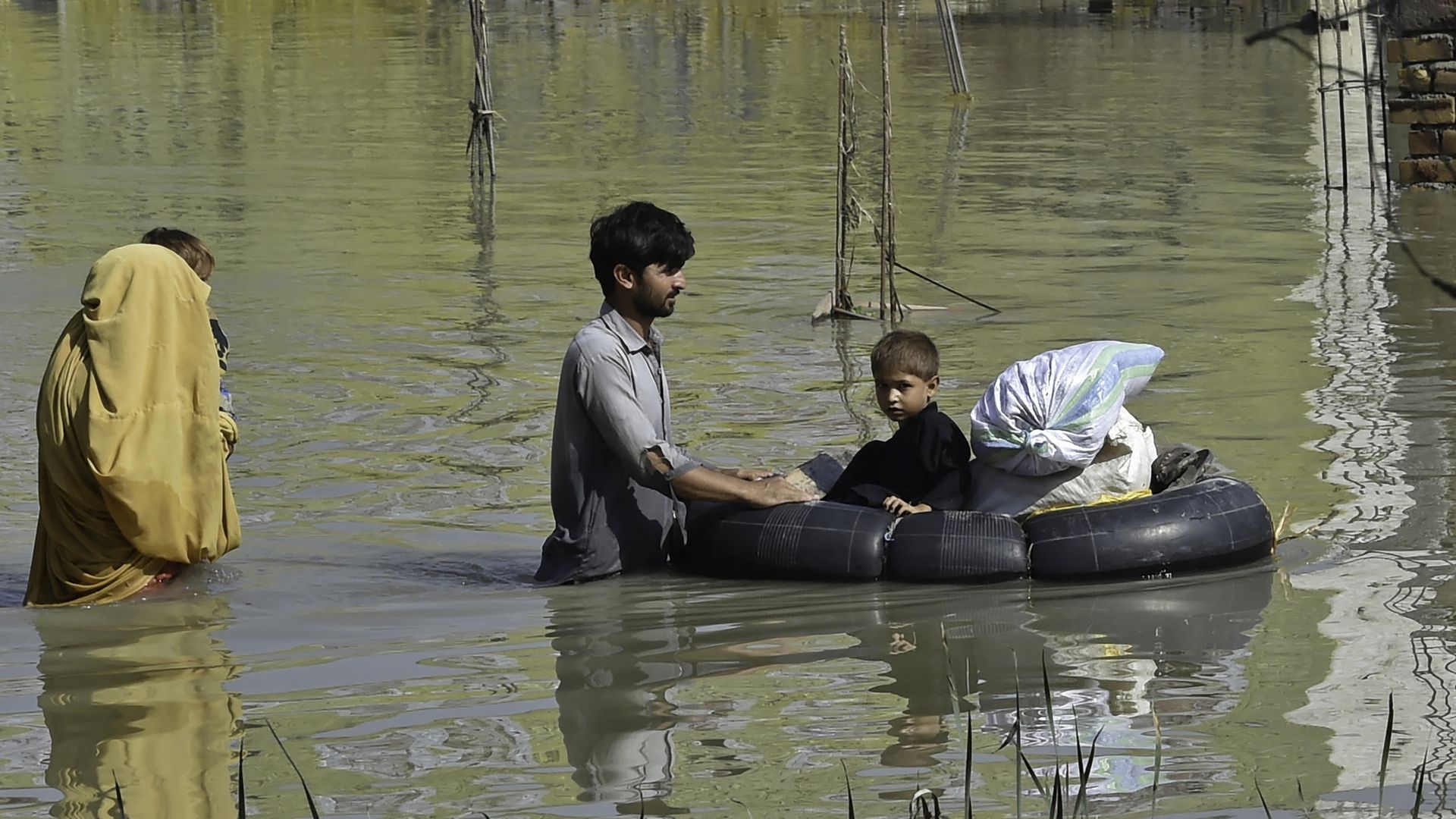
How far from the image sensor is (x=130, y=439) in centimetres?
638

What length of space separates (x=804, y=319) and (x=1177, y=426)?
380 centimetres

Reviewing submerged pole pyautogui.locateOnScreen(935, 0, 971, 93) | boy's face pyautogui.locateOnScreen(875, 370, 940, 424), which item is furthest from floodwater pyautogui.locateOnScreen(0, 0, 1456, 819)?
submerged pole pyautogui.locateOnScreen(935, 0, 971, 93)

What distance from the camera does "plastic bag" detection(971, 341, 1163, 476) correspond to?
21.7 feet

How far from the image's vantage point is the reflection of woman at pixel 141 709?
4.60 m

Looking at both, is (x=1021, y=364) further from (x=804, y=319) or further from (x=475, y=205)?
(x=475, y=205)

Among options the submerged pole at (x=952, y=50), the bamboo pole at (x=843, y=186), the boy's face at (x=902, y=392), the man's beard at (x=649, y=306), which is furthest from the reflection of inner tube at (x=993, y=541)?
the submerged pole at (x=952, y=50)

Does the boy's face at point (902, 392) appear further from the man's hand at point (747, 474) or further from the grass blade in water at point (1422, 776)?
the grass blade in water at point (1422, 776)

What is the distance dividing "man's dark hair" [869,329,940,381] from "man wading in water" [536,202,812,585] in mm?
610

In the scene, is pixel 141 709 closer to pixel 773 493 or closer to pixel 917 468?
pixel 773 493

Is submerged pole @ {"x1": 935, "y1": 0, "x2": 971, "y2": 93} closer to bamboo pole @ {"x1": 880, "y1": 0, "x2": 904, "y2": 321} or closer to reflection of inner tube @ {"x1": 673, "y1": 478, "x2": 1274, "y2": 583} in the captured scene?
bamboo pole @ {"x1": 880, "y1": 0, "x2": 904, "y2": 321}

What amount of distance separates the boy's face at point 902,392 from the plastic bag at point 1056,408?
22cm

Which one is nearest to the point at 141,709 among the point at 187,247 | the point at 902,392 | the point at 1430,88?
the point at 187,247

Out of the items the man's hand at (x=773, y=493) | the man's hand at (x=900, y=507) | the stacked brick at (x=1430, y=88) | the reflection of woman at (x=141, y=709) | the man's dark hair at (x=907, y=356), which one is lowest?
the reflection of woman at (x=141, y=709)

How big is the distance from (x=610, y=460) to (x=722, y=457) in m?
2.79
